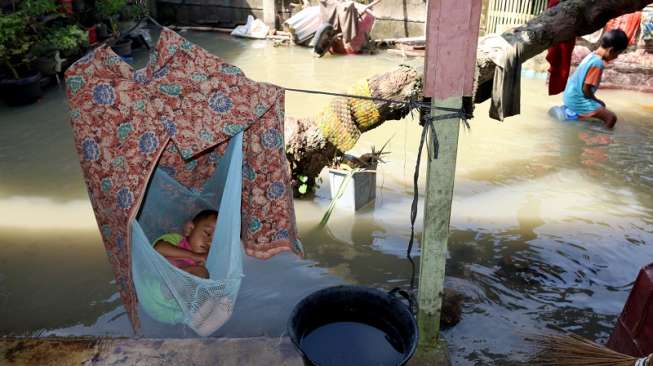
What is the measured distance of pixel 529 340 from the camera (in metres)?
2.87

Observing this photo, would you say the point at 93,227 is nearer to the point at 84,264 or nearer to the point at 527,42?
the point at 84,264

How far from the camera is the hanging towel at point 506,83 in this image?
3.26 m

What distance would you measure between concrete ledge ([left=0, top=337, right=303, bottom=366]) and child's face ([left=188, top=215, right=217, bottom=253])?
1.65 feet

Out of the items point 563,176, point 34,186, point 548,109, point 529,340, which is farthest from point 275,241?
point 548,109

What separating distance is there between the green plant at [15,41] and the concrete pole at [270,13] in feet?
16.7

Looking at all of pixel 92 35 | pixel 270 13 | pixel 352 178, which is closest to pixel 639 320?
pixel 352 178

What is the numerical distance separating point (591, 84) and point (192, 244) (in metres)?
4.98

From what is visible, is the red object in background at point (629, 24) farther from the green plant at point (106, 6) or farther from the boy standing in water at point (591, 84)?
the green plant at point (106, 6)

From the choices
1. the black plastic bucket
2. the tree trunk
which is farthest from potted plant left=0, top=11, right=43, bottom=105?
the black plastic bucket

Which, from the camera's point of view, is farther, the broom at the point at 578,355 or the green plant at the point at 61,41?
the green plant at the point at 61,41

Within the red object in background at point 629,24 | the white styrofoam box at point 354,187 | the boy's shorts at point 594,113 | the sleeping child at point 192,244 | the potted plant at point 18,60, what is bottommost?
the white styrofoam box at point 354,187

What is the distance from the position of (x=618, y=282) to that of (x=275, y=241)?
2.41 meters

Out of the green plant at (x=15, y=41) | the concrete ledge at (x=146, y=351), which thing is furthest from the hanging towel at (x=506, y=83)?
the green plant at (x=15, y=41)

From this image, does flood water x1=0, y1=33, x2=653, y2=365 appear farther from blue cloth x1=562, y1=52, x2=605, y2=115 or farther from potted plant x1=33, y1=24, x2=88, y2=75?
potted plant x1=33, y1=24, x2=88, y2=75
